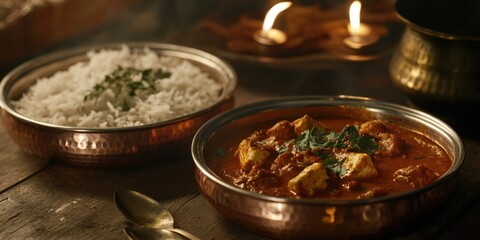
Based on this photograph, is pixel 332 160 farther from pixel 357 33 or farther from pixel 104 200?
pixel 357 33

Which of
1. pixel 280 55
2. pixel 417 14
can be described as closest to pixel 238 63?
pixel 280 55

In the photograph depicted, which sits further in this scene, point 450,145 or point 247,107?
point 247,107

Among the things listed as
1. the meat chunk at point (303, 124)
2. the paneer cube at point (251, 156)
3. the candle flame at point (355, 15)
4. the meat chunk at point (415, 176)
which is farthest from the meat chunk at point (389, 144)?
the candle flame at point (355, 15)

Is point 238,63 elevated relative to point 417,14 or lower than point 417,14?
lower

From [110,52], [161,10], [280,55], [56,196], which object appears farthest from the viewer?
[161,10]

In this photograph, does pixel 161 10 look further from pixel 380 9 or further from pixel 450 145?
pixel 450 145

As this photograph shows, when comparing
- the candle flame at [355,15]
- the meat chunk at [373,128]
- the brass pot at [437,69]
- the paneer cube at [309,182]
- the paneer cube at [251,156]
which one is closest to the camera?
the paneer cube at [309,182]

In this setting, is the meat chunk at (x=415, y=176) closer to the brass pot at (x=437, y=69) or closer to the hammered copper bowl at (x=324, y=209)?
the hammered copper bowl at (x=324, y=209)
